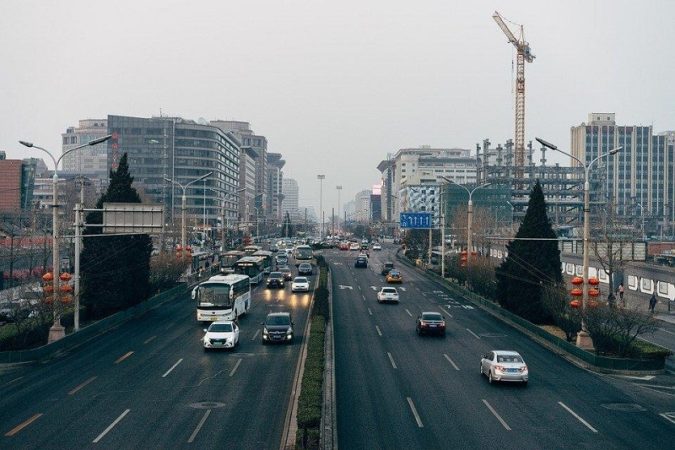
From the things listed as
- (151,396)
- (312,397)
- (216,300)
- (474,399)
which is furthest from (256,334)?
(312,397)

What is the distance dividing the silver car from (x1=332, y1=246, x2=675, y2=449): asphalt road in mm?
415

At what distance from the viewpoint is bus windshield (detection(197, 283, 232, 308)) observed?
141 feet

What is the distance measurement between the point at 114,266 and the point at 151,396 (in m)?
23.3

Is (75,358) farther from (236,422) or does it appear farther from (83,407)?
(236,422)

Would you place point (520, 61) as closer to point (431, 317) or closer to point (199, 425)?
point (431, 317)

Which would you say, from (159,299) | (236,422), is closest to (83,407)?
(236,422)

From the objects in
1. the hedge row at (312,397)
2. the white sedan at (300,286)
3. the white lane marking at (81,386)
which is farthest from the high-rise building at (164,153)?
the white lane marking at (81,386)

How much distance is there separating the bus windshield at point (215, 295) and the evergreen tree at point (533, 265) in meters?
19.4

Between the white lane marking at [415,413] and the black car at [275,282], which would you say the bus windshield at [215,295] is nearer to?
the white lane marking at [415,413]

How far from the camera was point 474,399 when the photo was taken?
2491 centimetres

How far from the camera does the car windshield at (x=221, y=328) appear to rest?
34.9 metres

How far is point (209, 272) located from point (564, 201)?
119357mm

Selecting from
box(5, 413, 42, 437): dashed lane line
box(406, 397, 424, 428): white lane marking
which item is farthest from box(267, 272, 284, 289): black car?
box(5, 413, 42, 437): dashed lane line

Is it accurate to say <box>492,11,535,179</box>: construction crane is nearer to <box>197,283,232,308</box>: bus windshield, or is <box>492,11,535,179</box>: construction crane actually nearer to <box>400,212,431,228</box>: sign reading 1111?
<box>400,212,431,228</box>: sign reading 1111
